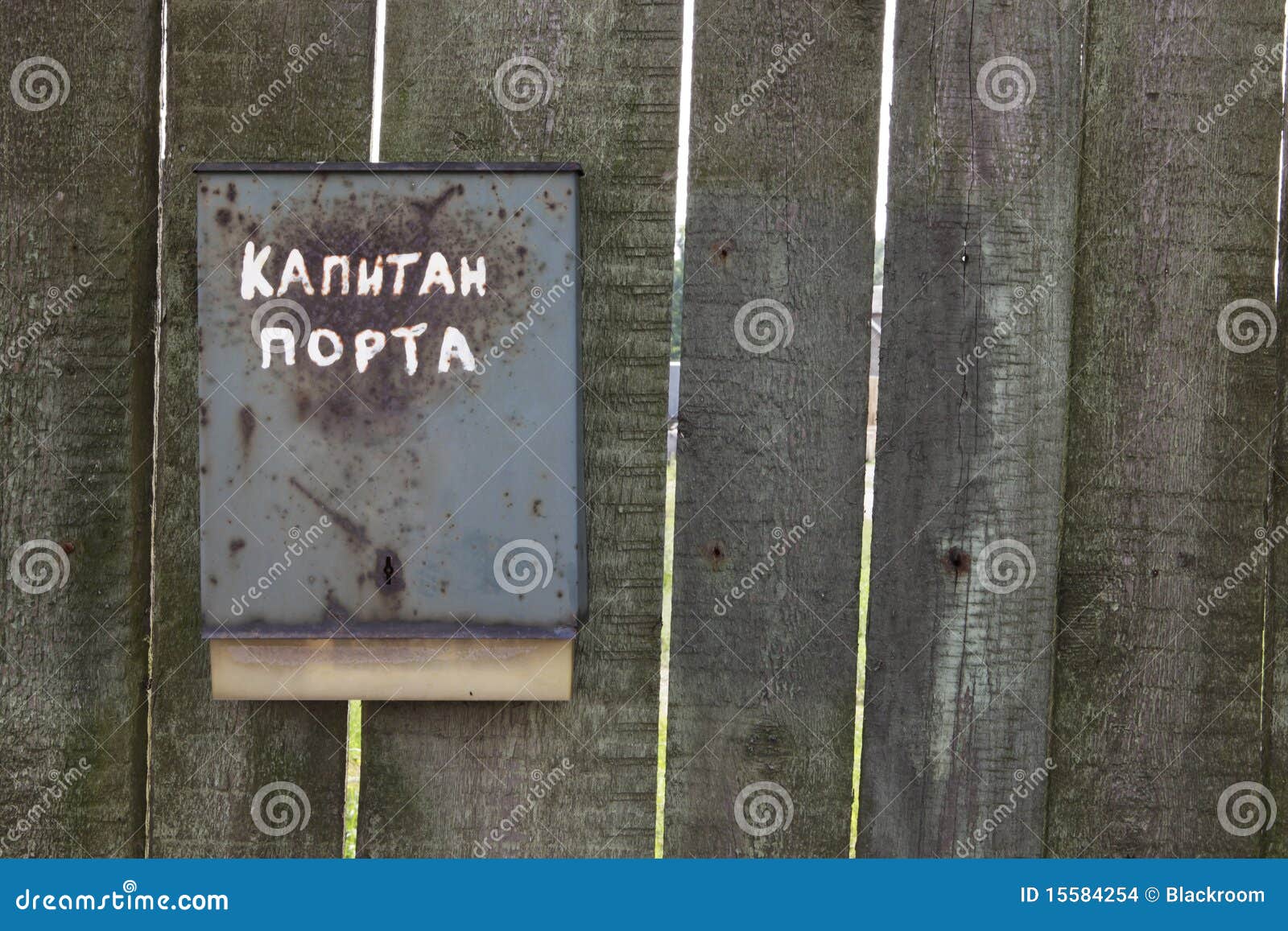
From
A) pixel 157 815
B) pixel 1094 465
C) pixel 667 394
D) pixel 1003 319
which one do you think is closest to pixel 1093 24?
pixel 1003 319

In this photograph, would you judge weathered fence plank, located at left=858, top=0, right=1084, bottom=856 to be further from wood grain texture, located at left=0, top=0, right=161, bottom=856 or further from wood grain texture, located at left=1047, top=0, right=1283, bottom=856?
wood grain texture, located at left=0, top=0, right=161, bottom=856

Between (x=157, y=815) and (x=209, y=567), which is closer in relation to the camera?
(x=209, y=567)

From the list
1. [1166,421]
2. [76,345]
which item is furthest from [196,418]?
[1166,421]

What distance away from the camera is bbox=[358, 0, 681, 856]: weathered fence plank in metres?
1.88

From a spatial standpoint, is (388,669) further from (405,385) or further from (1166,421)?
(1166,421)

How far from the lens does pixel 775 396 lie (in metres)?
1.90

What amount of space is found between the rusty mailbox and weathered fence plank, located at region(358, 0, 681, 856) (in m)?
0.20

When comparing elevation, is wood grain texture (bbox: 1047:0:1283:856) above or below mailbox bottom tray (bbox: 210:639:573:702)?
above

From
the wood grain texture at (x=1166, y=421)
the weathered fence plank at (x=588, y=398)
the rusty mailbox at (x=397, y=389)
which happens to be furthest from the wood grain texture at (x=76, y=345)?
the wood grain texture at (x=1166, y=421)

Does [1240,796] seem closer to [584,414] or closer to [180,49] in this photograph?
[584,414]

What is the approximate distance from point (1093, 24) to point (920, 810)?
144cm

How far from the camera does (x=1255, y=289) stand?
1.90 m

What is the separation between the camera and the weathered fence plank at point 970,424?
1.88 m

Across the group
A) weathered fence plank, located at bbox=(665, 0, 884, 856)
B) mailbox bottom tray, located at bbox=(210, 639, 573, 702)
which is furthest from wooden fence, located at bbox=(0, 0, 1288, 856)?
mailbox bottom tray, located at bbox=(210, 639, 573, 702)
